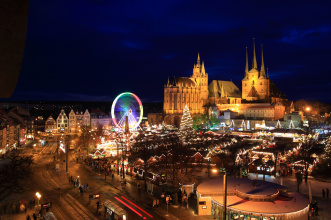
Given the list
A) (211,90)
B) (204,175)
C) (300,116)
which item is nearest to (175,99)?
(211,90)

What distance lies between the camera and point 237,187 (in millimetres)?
18266

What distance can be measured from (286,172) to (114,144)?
26.2 metres

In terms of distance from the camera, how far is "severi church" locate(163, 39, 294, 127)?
92375mm

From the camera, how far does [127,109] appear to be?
51.0 meters

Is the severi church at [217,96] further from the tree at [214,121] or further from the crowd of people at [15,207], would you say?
the crowd of people at [15,207]

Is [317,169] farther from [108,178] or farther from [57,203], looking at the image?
[57,203]

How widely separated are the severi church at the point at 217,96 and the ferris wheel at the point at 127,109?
135 feet

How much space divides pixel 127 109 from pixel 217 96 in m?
62.7

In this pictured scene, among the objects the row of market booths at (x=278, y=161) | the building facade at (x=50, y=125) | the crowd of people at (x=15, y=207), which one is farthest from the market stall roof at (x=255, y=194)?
the building facade at (x=50, y=125)

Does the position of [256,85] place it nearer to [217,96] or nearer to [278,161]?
[217,96]

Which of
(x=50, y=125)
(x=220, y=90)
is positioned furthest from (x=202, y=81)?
(x=50, y=125)

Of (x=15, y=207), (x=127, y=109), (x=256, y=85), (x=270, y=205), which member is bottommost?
(x=15, y=207)

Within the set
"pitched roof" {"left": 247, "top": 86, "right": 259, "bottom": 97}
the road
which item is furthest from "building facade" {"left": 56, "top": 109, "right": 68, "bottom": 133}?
"pitched roof" {"left": 247, "top": 86, "right": 259, "bottom": 97}

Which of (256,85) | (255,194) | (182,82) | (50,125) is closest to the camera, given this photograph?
(255,194)
